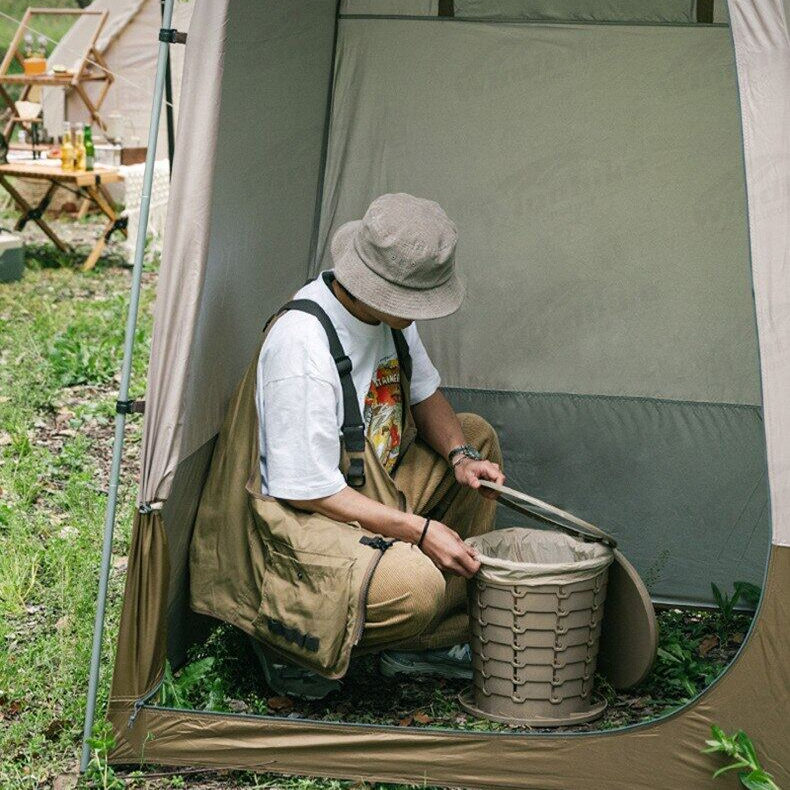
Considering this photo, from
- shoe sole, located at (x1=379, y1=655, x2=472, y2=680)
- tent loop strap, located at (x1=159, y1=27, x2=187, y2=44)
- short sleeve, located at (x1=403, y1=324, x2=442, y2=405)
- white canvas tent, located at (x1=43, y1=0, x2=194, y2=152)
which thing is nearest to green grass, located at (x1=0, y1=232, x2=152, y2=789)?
shoe sole, located at (x1=379, y1=655, x2=472, y2=680)

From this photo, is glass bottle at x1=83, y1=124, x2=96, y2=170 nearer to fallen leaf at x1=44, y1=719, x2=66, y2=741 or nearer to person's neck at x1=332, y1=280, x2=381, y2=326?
person's neck at x1=332, y1=280, x2=381, y2=326

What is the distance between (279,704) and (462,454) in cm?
80

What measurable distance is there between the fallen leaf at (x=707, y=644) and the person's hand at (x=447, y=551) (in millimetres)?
1011

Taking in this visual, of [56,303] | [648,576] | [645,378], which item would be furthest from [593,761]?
[56,303]

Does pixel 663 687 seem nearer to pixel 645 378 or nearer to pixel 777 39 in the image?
pixel 645 378

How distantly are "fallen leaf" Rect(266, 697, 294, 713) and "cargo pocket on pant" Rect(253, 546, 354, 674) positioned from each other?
0.30m

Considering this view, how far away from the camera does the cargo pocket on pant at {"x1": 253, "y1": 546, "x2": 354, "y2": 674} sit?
272cm

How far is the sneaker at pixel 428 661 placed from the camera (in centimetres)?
325

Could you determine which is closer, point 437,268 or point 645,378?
point 437,268

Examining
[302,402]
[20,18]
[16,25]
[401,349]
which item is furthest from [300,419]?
[16,25]

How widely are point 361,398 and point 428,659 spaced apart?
2.48 ft

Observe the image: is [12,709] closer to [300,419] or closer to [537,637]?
[300,419]

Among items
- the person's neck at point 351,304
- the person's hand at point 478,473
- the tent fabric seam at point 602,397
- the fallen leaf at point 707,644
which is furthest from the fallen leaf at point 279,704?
the tent fabric seam at point 602,397

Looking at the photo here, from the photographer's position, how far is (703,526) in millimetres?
3912
